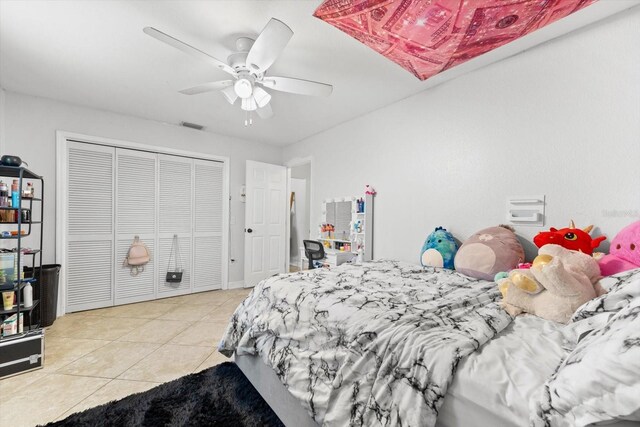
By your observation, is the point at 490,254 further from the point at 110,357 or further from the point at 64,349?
the point at 64,349

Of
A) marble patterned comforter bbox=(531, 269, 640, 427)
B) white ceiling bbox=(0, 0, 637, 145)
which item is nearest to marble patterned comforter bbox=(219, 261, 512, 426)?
marble patterned comforter bbox=(531, 269, 640, 427)

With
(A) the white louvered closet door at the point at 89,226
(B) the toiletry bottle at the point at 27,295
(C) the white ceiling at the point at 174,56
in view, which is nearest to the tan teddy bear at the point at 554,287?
(C) the white ceiling at the point at 174,56

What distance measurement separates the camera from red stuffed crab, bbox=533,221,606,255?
164 cm

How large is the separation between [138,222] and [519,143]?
4.27m

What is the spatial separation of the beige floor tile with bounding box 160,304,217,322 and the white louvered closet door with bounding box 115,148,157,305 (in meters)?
0.66

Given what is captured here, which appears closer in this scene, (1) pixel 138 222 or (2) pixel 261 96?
→ (2) pixel 261 96

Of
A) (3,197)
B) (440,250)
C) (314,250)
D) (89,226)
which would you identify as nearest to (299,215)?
(314,250)

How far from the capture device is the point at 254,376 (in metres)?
1.73

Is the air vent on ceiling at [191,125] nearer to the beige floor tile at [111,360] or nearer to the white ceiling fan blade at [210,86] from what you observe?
the white ceiling fan blade at [210,86]

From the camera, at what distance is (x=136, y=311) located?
3.26 metres

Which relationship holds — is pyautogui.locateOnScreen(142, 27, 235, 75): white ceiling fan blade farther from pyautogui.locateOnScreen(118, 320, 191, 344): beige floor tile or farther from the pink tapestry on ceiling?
pyautogui.locateOnScreen(118, 320, 191, 344): beige floor tile

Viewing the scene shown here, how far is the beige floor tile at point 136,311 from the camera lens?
10.3 feet

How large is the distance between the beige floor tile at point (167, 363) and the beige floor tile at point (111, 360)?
8 cm

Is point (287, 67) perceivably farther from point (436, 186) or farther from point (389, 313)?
point (389, 313)
